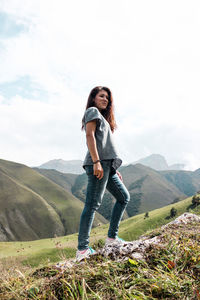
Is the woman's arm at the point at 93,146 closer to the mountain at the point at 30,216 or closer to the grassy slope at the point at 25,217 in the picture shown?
the mountain at the point at 30,216

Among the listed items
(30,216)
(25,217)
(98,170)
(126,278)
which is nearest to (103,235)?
(98,170)

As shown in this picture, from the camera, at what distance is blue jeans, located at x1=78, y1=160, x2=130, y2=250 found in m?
3.98

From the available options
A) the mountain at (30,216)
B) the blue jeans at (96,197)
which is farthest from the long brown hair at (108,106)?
the mountain at (30,216)

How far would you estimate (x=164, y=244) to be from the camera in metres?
3.16

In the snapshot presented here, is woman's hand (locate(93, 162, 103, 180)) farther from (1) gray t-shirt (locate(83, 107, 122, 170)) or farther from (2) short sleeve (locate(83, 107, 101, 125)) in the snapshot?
(2) short sleeve (locate(83, 107, 101, 125))

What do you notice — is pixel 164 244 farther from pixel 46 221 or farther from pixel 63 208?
pixel 63 208

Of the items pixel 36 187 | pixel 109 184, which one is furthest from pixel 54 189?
pixel 109 184

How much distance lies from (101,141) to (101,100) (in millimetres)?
1008

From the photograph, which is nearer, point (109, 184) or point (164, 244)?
point (164, 244)

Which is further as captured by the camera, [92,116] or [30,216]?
[30,216]

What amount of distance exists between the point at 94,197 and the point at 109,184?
1.94 ft

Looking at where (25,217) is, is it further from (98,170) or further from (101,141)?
(98,170)

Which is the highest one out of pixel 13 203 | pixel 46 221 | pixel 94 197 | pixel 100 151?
pixel 100 151

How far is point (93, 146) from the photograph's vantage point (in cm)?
408
